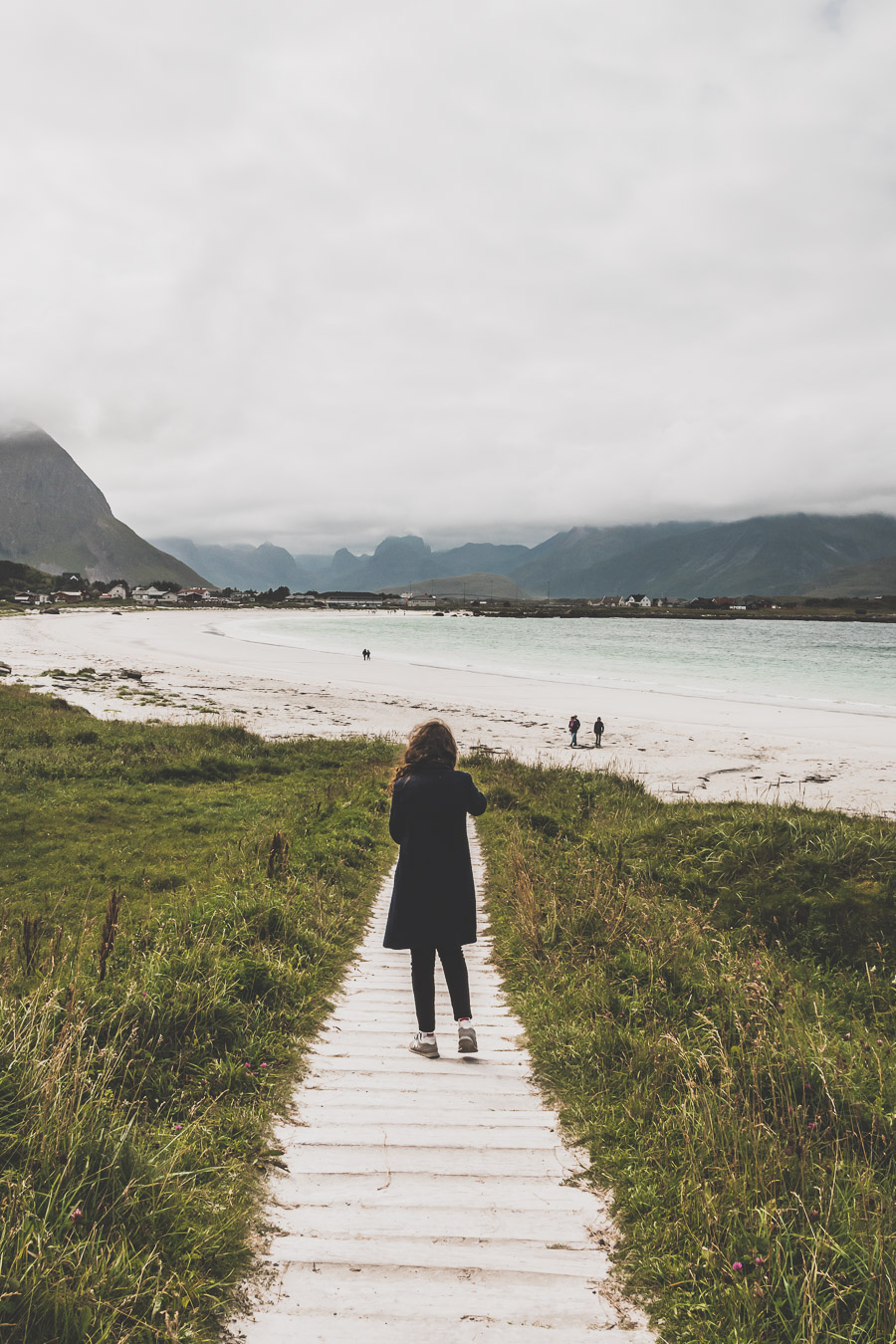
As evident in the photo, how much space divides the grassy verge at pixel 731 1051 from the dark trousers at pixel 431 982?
678mm

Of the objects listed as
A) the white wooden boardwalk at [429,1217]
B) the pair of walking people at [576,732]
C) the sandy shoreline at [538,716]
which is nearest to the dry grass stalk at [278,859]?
the white wooden boardwalk at [429,1217]

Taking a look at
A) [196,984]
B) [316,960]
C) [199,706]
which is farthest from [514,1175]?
[199,706]

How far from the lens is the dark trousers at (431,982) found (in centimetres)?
564

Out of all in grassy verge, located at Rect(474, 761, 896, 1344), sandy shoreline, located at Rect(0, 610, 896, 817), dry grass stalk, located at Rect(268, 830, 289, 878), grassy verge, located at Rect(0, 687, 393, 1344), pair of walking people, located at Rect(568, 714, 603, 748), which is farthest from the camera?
pair of walking people, located at Rect(568, 714, 603, 748)

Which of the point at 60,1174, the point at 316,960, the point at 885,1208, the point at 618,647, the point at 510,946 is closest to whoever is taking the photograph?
the point at 60,1174

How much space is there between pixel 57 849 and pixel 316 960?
7135 millimetres

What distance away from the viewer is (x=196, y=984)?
549cm

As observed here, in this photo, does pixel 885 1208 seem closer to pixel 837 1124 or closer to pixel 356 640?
pixel 837 1124

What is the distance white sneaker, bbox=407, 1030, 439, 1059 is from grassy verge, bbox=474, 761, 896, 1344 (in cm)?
80

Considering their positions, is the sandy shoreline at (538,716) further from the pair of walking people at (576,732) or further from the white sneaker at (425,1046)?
the white sneaker at (425,1046)

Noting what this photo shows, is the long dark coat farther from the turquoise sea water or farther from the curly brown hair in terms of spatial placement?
the turquoise sea water

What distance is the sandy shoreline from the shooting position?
24531 millimetres

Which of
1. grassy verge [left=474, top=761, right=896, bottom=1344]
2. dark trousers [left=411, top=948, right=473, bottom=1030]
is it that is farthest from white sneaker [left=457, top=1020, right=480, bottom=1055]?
grassy verge [left=474, top=761, right=896, bottom=1344]

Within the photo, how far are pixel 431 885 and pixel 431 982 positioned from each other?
2.57 ft
